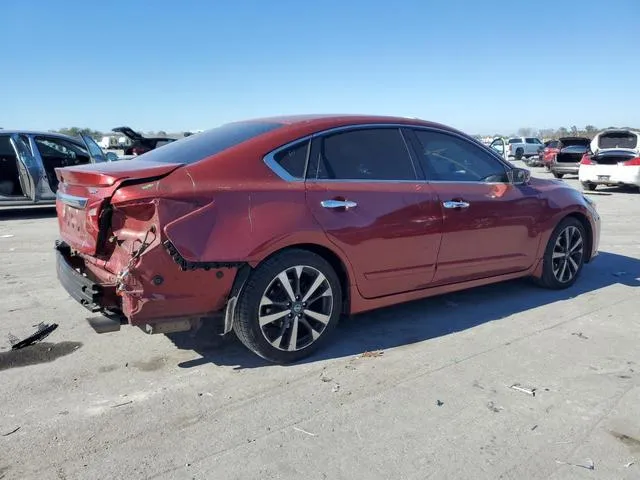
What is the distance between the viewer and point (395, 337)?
4.39m

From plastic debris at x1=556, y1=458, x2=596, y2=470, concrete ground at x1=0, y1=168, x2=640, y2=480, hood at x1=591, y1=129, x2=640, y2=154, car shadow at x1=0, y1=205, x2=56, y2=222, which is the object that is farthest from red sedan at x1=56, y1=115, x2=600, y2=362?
hood at x1=591, y1=129, x2=640, y2=154

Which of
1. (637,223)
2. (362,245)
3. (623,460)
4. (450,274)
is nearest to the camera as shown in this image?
(623,460)

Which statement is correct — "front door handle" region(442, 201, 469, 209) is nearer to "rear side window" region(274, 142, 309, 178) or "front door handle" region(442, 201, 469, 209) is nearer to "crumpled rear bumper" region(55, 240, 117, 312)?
"rear side window" region(274, 142, 309, 178)

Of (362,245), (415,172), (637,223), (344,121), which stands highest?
(344,121)

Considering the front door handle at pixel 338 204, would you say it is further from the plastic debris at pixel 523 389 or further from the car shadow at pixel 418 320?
the plastic debris at pixel 523 389

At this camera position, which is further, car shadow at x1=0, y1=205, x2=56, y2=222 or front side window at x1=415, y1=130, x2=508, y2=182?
car shadow at x1=0, y1=205, x2=56, y2=222

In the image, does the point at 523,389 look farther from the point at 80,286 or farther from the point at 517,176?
the point at 80,286

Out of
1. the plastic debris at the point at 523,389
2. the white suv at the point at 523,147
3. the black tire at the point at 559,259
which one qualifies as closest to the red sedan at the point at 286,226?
the black tire at the point at 559,259

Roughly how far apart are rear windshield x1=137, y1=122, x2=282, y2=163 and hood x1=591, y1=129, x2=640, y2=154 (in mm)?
15877

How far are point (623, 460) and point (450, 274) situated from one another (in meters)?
2.14

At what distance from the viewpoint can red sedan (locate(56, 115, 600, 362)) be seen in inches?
133

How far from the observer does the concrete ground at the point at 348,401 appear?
2.73m

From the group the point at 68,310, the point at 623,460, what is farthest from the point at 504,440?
the point at 68,310

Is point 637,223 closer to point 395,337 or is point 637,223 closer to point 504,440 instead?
point 395,337
